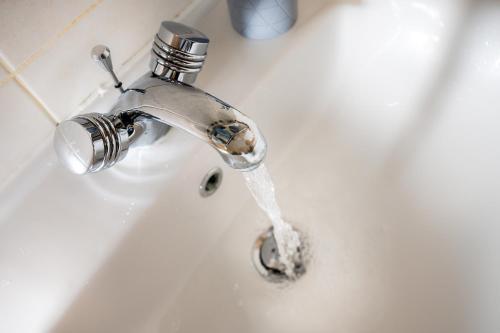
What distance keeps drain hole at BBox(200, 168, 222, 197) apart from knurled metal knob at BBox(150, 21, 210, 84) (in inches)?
4.4

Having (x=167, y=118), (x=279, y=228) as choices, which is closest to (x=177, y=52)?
(x=167, y=118)

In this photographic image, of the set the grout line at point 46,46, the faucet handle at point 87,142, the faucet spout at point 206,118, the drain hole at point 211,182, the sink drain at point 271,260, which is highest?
the grout line at point 46,46

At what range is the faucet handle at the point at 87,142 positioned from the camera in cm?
26

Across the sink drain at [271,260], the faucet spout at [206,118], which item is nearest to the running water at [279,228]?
the sink drain at [271,260]

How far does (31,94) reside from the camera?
311 mm

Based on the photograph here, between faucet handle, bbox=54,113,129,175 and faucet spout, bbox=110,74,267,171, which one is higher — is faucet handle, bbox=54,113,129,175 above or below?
above

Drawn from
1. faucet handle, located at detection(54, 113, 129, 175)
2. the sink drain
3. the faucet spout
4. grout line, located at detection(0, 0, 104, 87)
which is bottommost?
the sink drain

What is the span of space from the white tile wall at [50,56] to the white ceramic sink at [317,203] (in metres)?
0.02

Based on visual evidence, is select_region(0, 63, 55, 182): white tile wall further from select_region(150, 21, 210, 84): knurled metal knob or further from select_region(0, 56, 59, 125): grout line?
select_region(150, 21, 210, 84): knurled metal knob

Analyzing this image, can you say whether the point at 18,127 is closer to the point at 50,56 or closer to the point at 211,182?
the point at 50,56

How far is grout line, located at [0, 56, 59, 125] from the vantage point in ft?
0.94

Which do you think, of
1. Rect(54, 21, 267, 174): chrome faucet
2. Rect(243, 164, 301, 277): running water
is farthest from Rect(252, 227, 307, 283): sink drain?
Rect(54, 21, 267, 174): chrome faucet

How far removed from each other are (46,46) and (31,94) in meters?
0.04

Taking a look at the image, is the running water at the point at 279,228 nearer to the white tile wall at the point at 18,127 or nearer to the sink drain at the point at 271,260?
the sink drain at the point at 271,260
